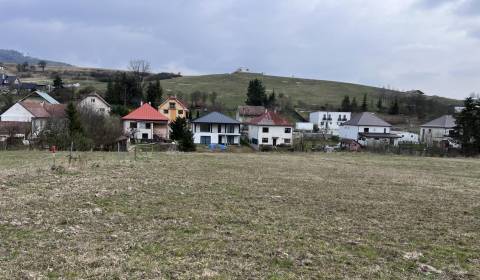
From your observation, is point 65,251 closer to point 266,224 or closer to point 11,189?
point 266,224

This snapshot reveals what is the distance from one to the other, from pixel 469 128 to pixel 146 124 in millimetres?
42214

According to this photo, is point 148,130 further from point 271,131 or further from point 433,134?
point 433,134

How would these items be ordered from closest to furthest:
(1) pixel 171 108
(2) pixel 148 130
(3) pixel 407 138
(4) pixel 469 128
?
(4) pixel 469 128, (2) pixel 148 130, (1) pixel 171 108, (3) pixel 407 138

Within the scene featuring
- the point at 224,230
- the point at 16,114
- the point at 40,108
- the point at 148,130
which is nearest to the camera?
the point at 224,230

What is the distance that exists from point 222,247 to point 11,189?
299 inches

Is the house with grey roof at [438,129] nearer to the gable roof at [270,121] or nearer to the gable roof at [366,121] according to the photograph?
the gable roof at [366,121]

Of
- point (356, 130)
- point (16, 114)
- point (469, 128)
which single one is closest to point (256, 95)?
point (356, 130)

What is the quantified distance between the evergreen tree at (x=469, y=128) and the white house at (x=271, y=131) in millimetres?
22400

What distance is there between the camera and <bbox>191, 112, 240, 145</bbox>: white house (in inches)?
2271

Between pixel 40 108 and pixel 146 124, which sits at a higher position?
pixel 40 108

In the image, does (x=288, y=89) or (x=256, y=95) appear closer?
(x=256, y=95)

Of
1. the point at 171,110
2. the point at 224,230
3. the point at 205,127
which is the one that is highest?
the point at 171,110

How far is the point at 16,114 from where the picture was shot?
53.3m

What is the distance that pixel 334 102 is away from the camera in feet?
364
